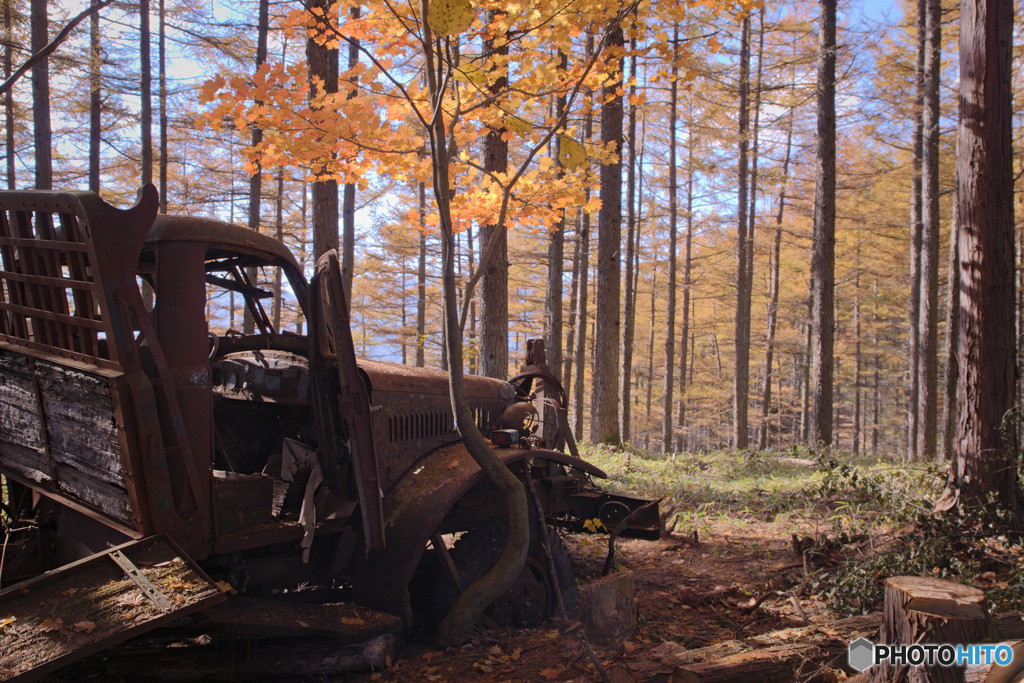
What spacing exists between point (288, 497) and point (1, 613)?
61.1 inches

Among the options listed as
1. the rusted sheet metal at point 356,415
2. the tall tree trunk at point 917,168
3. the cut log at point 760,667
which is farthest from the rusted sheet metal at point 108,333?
the tall tree trunk at point 917,168

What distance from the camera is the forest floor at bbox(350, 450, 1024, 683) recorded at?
336cm

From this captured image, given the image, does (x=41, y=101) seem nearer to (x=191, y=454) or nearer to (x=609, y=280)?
(x=609, y=280)

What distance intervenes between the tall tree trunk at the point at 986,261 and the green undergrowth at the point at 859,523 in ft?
1.37

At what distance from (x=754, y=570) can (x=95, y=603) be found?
500cm

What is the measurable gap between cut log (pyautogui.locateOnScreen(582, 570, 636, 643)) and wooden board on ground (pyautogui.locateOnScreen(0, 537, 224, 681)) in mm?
2522

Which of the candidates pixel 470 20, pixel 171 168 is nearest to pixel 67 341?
pixel 470 20

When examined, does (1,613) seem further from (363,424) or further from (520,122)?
(520,122)

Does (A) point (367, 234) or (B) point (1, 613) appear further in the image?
(A) point (367, 234)

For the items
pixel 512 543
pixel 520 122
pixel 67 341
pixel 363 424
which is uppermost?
pixel 520 122

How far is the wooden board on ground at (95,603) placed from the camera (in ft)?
6.97

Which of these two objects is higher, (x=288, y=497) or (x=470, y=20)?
(x=470, y=20)

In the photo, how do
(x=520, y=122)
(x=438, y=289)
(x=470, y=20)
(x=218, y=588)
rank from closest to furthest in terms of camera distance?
(x=218, y=588)
(x=470, y=20)
(x=520, y=122)
(x=438, y=289)

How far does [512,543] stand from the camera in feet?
12.5
